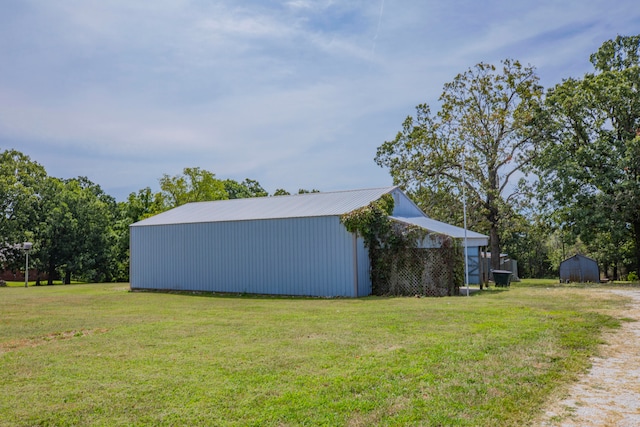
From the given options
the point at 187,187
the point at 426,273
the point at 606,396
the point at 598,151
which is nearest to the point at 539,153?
the point at 598,151

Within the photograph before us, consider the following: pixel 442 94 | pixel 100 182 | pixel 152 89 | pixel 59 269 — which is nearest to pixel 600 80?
pixel 442 94

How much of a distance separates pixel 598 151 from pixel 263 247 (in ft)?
54.0

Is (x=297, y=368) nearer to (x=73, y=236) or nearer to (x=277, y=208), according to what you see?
(x=277, y=208)

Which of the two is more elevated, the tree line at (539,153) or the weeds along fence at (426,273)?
the tree line at (539,153)

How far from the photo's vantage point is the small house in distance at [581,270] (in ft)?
90.4

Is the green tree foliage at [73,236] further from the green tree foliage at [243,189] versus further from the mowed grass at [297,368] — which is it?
the mowed grass at [297,368]

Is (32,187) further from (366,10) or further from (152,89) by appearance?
(366,10)

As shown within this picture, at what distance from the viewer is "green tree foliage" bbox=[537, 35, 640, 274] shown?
22.1 meters

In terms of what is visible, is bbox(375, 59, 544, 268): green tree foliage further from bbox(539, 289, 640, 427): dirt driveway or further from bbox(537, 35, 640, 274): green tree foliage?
bbox(539, 289, 640, 427): dirt driveway

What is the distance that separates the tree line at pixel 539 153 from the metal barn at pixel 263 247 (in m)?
6.01

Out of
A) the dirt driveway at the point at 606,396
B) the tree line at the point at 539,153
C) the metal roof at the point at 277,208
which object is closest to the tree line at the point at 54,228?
the metal roof at the point at 277,208

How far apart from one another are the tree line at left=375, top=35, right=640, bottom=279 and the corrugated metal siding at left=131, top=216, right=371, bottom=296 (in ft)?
22.0

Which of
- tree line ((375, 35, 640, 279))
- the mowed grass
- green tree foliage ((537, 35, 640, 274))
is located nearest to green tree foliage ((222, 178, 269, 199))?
tree line ((375, 35, 640, 279))

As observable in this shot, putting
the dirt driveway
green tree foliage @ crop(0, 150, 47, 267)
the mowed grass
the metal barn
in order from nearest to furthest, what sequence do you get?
the dirt driveway → the mowed grass → the metal barn → green tree foliage @ crop(0, 150, 47, 267)
